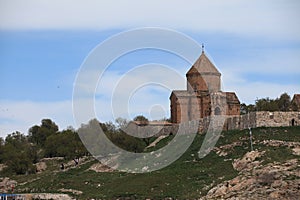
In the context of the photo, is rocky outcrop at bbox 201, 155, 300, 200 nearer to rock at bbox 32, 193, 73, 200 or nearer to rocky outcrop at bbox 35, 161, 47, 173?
rock at bbox 32, 193, 73, 200

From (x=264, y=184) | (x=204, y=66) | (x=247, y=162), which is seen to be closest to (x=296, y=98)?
(x=204, y=66)

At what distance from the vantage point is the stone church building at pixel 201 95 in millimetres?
79438

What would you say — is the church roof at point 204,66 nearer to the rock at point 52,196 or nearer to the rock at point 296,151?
the rock at point 296,151

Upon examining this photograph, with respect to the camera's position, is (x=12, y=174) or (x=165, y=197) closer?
(x=165, y=197)

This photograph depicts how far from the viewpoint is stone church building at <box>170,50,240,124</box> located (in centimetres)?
7944

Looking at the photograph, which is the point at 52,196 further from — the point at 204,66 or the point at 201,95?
the point at 204,66

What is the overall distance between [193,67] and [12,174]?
946 inches

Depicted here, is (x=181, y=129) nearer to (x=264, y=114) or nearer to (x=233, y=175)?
(x=264, y=114)

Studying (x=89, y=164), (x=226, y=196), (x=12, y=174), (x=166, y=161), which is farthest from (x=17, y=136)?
(x=226, y=196)

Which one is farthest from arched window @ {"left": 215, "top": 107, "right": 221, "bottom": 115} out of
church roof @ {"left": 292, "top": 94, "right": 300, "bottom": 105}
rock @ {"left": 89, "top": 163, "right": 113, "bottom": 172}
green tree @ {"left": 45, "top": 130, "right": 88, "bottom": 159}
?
rock @ {"left": 89, "top": 163, "right": 113, "bottom": 172}

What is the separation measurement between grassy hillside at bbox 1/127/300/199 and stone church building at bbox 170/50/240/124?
39.0 ft

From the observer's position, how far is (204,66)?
80.8 m

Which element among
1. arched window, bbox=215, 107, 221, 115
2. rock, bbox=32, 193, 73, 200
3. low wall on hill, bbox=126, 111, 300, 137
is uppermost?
arched window, bbox=215, 107, 221, 115

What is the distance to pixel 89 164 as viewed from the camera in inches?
2820
